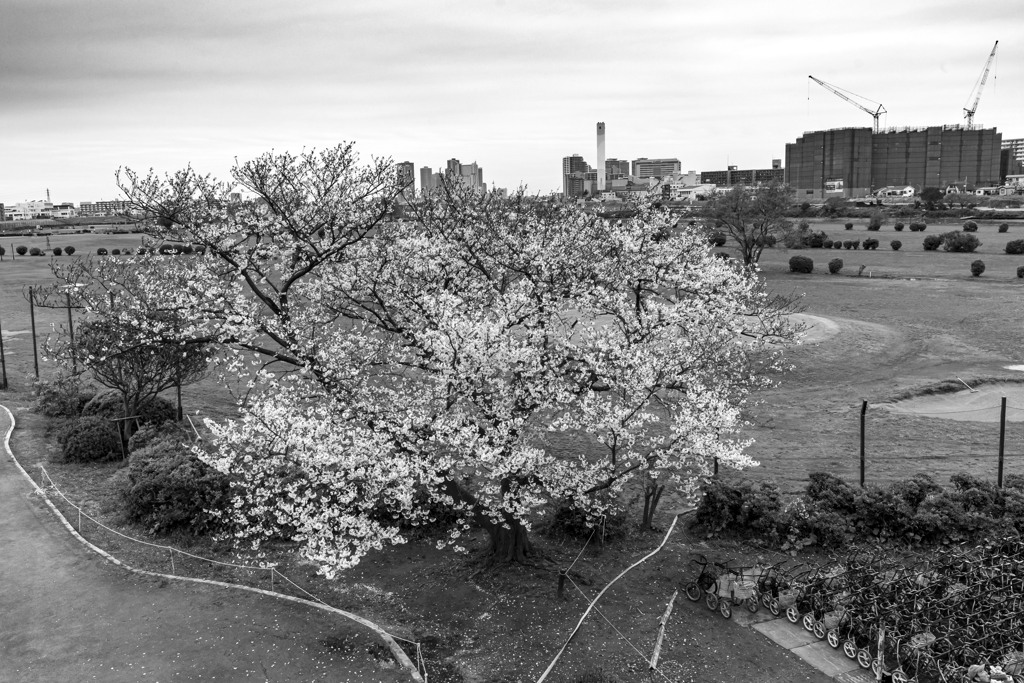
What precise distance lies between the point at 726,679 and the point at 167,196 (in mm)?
16558

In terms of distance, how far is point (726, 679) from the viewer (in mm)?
13000

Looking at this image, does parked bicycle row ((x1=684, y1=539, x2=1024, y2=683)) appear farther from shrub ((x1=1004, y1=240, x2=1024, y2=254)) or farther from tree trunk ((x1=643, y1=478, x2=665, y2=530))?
shrub ((x1=1004, y1=240, x2=1024, y2=254))

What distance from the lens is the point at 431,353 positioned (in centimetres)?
1689

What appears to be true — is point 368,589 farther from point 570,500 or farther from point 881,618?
point 881,618

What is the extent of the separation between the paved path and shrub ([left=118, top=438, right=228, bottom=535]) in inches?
68.5

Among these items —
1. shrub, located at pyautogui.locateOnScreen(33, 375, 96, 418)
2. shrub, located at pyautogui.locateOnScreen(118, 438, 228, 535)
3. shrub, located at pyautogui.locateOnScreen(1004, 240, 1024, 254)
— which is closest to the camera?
shrub, located at pyautogui.locateOnScreen(118, 438, 228, 535)

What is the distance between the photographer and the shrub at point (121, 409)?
25.2 m

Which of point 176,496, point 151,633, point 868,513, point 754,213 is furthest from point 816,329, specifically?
point 151,633

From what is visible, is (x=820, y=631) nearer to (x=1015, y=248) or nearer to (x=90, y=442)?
(x=90, y=442)

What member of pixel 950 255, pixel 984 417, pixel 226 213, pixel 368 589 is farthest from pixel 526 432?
pixel 950 255

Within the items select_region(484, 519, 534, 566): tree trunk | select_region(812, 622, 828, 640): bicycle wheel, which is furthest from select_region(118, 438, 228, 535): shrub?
select_region(812, 622, 828, 640): bicycle wheel

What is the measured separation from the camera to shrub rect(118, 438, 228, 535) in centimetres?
1889

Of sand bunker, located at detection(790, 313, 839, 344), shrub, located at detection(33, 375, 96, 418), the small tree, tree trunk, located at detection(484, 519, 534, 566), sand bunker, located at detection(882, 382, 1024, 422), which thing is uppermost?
the small tree

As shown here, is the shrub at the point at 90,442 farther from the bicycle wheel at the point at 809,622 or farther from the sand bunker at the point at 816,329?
the sand bunker at the point at 816,329
